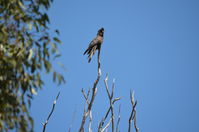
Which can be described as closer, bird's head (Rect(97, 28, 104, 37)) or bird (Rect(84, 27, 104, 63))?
bird (Rect(84, 27, 104, 63))

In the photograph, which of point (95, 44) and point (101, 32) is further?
point (101, 32)

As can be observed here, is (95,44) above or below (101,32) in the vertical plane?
below

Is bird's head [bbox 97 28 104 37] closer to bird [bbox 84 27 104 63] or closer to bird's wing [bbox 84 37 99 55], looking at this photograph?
bird [bbox 84 27 104 63]

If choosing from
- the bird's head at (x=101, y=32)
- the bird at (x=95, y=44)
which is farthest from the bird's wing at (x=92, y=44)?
the bird's head at (x=101, y=32)

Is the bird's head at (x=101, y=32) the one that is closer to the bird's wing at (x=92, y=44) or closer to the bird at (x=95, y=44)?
the bird at (x=95, y=44)

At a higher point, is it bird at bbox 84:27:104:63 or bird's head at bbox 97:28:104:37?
bird's head at bbox 97:28:104:37

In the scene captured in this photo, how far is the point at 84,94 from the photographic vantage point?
5.80 metres

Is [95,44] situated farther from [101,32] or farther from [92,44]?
[101,32]

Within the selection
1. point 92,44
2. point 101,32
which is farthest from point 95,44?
point 101,32

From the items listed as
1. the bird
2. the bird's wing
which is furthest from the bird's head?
the bird's wing

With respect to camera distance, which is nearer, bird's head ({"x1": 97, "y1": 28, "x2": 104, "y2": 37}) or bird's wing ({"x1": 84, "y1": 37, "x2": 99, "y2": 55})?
bird's wing ({"x1": 84, "y1": 37, "x2": 99, "y2": 55})

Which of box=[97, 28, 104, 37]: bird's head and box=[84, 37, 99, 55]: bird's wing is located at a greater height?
box=[97, 28, 104, 37]: bird's head

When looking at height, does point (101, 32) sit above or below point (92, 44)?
above

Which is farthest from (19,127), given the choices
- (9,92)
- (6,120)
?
(9,92)
